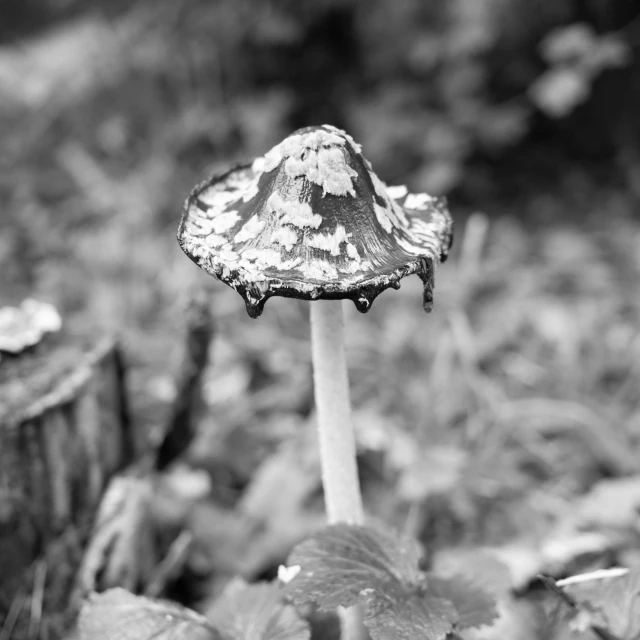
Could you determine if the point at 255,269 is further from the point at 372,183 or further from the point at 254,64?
the point at 254,64

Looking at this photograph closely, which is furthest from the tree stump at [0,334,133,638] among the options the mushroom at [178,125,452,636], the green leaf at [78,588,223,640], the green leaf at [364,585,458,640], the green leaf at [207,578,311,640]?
the green leaf at [364,585,458,640]

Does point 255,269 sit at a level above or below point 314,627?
above

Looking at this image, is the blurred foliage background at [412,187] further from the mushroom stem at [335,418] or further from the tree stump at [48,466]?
the mushroom stem at [335,418]

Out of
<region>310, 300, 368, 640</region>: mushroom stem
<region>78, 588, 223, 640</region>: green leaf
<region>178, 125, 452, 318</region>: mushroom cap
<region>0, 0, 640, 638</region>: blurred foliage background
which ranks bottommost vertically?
<region>78, 588, 223, 640</region>: green leaf

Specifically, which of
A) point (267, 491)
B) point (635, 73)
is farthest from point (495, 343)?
point (635, 73)

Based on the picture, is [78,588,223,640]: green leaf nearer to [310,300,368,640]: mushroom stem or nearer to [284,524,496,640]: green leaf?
[284,524,496,640]: green leaf

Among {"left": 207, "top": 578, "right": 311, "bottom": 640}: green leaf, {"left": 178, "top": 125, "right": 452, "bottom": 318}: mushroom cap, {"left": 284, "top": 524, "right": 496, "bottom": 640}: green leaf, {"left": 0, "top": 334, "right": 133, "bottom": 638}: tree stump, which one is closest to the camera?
{"left": 178, "top": 125, "right": 452, "bottom": 318}: mushroom cap
